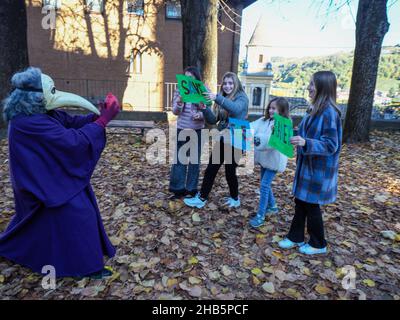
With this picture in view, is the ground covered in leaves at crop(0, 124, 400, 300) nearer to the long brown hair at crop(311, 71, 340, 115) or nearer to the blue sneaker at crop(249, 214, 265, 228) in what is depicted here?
the blue sneaker at crop(249, 214, 265, 228)

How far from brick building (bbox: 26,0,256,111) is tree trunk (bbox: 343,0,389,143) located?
33.5ft

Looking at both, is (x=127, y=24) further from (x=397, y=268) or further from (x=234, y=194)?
(x=397, y=268)

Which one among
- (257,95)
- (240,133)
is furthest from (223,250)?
(257,95)

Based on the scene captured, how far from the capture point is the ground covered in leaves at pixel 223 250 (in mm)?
2898

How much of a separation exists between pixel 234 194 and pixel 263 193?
677 mm

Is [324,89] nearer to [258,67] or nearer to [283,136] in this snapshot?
[283,136]

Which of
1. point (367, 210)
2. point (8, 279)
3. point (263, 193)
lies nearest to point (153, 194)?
point (263, 193)

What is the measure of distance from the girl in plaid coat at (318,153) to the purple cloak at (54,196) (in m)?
1.93

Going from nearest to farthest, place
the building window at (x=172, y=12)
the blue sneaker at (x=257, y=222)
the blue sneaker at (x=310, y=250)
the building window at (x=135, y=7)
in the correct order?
the blue sneaker at (x=310, y=250)
the blue sneaker at (x=257, y=222)
the building window at (x=135, y=7)
the building window at (x=172, y=12)

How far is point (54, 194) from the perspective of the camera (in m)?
2.52

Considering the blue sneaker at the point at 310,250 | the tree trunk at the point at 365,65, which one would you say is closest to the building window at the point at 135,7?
the tree trunk at the point at 365,65

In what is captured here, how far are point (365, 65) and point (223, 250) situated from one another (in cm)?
678

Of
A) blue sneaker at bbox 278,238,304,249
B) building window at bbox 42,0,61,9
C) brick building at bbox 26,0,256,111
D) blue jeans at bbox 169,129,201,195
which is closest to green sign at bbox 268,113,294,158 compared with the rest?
blue sneaker at bbox 278,238,304,249

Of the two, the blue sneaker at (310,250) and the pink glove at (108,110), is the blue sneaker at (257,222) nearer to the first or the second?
the blue sneaker at (310,250)
